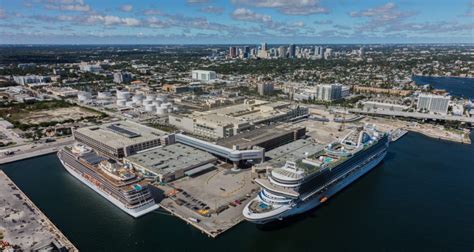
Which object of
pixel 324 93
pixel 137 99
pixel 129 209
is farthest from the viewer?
pixel 324 93

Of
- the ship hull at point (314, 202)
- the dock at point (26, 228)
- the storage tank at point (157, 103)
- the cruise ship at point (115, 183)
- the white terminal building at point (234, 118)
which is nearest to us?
the dock at point (26, 228)

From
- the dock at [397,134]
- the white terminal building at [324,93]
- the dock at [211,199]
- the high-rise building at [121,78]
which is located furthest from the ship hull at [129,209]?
the high-rise building at [121,78]

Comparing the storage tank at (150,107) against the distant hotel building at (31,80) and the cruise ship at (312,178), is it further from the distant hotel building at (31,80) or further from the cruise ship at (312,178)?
the distant hotel building at (31,80)

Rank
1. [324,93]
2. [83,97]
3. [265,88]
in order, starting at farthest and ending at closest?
[265,88]
[324,93]
[83,97]

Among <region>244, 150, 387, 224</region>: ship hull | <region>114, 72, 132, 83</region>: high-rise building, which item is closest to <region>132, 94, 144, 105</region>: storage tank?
<region>114, 72, 132, 83</region>: high-rise building

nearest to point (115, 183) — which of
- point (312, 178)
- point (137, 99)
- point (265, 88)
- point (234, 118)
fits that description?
point (312, 178)

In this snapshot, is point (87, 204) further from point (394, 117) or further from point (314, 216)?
point (394, 117)

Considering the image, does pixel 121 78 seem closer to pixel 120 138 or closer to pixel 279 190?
pixel 120 138


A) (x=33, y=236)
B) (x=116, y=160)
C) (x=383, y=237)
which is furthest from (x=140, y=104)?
(x=383, y=237)
